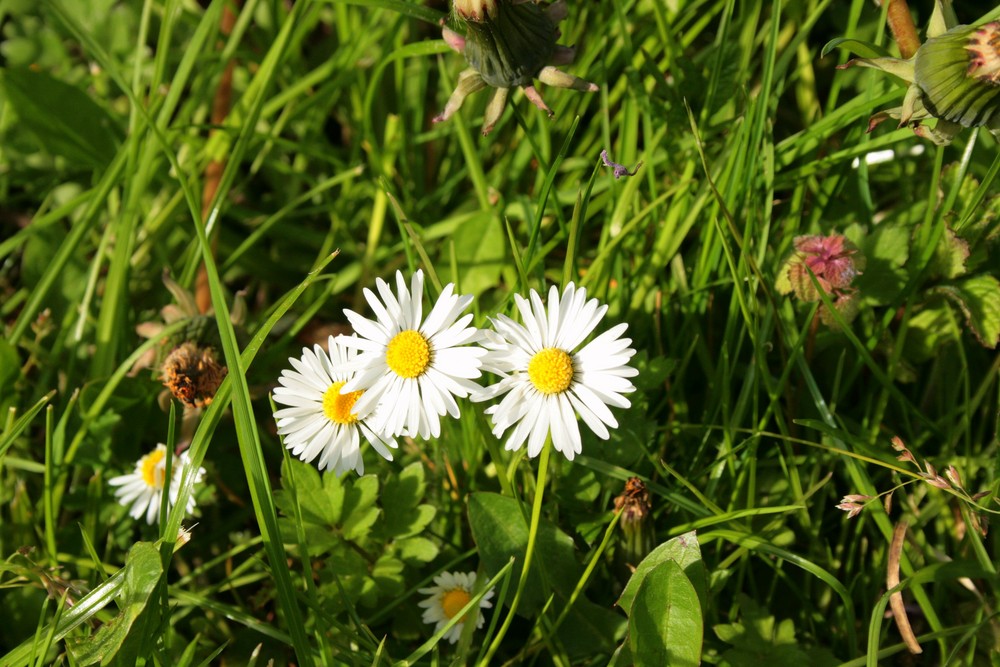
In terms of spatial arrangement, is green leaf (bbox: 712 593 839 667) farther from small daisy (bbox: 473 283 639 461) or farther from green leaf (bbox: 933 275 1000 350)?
green leaf (bbox: 933 275 1000 350)

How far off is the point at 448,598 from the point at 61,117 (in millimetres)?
1851

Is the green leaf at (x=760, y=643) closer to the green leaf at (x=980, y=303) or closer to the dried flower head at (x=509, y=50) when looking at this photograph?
the green leaf at (x=980, y=303)

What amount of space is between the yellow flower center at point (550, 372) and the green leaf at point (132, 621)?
72cm

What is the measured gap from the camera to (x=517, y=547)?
5.37 ft

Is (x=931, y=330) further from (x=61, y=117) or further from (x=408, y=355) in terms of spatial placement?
(x=61, y=117)

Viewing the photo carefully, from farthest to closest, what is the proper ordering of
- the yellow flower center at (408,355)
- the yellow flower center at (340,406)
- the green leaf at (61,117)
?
the green leaf at (61,117), the yellow flower center at (340,406), the yellow flower center at (408,355)

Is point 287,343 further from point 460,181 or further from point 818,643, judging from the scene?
point 818,643

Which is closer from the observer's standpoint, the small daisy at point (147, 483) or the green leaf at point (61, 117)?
the small daisy at point (147, 483)

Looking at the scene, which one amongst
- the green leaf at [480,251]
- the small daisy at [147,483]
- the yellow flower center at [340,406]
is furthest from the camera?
the green leaf at [480,251]

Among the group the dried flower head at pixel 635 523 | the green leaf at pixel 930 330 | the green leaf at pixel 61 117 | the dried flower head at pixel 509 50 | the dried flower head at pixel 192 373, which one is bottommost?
the dried flower head at pixel 635 523

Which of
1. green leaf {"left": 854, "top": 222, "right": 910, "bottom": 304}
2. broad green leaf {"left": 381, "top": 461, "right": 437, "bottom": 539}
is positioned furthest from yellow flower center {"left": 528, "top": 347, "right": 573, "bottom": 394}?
green leaf {"left": 854, "top": 222, "right": 910, "bottom": 304}

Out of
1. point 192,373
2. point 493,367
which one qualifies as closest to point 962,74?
point 493,367

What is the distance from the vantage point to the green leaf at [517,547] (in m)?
1.63

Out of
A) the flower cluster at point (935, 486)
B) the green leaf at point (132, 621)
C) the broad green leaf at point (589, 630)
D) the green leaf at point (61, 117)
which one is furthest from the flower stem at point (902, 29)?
the green leaf at point (61, 117)
